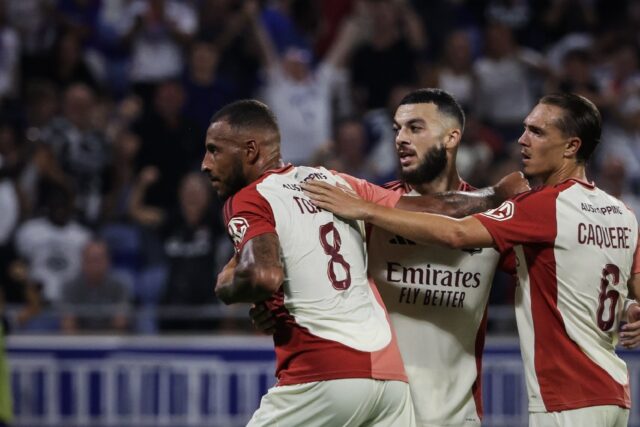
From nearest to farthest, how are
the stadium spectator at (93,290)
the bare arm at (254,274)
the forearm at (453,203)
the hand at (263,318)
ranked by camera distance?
1. the bare arm at (254,274)
2. the hand at (263,318)
3. the forearm at (453,203)
4. the stadium spectator at (93,290)

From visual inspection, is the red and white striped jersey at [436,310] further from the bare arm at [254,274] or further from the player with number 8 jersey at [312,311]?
the bare arm at [254,274]

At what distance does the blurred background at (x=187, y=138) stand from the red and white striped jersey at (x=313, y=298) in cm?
511

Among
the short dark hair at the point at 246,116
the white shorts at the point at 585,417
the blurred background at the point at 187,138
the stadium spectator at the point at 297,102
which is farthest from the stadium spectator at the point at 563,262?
the stadium spectator at the point at 297,102

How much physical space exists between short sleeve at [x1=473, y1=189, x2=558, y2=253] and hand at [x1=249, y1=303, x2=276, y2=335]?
1.03 m

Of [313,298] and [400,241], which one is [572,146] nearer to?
[400,241]

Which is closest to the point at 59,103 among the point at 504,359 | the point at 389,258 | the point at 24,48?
the point at 24,48

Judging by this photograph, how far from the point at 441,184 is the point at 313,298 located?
3.79 ft

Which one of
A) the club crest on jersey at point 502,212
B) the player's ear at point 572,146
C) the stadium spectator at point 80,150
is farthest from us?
the stadium spectator at point 80,150

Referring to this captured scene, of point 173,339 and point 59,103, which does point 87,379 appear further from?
point 59,103

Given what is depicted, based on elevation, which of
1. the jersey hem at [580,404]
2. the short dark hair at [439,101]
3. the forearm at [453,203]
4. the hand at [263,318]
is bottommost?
the jersey hem at [580,404]

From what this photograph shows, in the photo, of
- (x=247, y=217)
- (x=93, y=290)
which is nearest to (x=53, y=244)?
(x=93, y=290)

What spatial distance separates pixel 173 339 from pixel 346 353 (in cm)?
569

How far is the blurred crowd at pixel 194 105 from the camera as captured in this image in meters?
10.6

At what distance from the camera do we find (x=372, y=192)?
525cm
